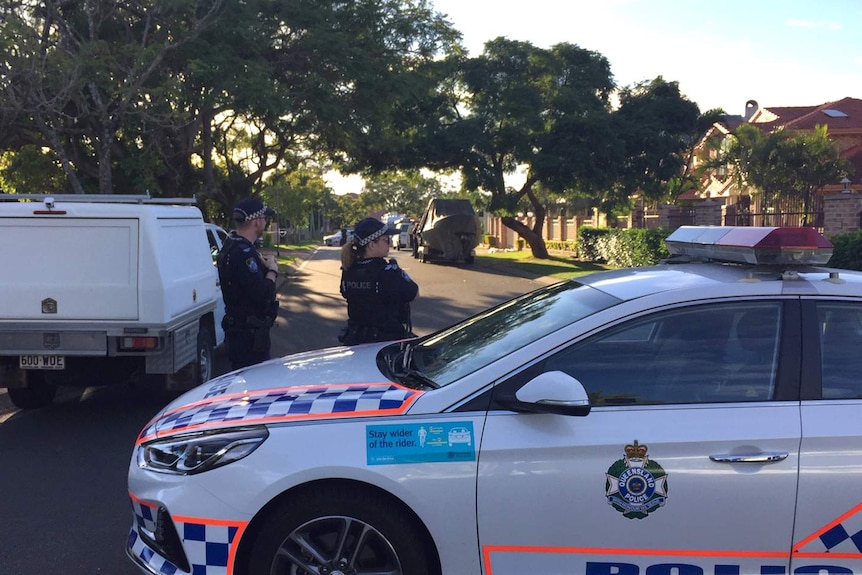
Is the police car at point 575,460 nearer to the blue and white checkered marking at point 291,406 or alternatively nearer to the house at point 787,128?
the blue and white checkered marking at point 291,406

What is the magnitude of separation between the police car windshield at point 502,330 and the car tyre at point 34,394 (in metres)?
4.22

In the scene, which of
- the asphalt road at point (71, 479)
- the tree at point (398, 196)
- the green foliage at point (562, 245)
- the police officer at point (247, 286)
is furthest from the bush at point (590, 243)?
the tree at point (398, 196)

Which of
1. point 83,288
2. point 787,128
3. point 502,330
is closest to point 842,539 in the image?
point 502,330

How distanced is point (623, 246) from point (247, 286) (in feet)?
71.8

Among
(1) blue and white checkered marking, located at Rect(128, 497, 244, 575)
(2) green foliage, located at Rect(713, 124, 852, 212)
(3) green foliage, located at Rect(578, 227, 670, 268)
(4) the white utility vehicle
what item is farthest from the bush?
(1) blue and white checkered marking, located at Rect(128, 497, 244, 575)

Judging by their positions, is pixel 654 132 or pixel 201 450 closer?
pixel 201 450

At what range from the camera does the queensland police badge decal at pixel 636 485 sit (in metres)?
2.93

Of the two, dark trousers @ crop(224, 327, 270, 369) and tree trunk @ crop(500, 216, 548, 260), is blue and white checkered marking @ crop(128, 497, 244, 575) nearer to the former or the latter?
dark trousers @ crop(224, 327, 270, 369)

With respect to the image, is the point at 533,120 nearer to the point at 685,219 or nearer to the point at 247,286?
the point at 685,219

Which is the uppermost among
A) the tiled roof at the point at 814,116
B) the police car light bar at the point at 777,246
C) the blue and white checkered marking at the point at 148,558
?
the tiled roof at the point at 814,116

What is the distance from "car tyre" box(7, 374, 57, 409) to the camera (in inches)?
266

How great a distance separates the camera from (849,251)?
15.3 m

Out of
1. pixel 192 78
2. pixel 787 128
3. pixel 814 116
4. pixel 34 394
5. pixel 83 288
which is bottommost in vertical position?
pixel 34 394

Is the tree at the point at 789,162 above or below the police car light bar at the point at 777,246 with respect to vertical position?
above
